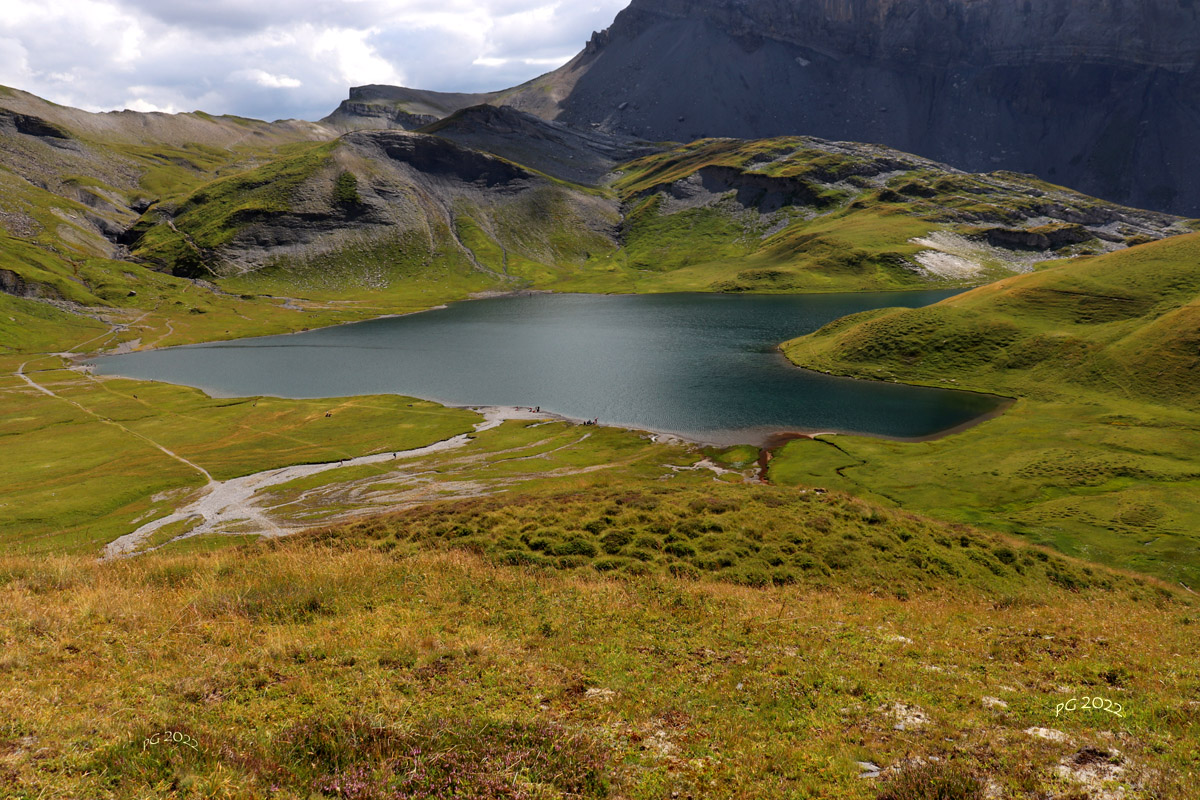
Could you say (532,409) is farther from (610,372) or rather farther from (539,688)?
(539,688)

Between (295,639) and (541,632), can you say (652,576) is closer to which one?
(541,632)

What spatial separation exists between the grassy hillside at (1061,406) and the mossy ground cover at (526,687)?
3359cm

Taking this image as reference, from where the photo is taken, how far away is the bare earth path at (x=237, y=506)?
51.7m

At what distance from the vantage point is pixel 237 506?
5962cm

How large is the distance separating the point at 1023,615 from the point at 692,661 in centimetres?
1574

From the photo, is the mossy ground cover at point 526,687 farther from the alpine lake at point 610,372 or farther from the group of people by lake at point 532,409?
the group of people by lake at point 532,409

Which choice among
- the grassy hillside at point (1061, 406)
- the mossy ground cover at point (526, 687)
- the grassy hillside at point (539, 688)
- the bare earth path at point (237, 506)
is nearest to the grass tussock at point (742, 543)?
the grassy hillside at point (539, 688)

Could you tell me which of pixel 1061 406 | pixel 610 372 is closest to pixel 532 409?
pixel 610 372

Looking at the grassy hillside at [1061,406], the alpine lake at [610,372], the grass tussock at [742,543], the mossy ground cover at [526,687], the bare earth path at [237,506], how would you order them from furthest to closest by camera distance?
the alpine lake at [610,372] < the bare earth path at [237,506] < the grassy hillside at [1061,406] < the grass tussock at [742,543] < the mossy ground cover at [526,687]

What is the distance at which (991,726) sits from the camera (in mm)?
13195

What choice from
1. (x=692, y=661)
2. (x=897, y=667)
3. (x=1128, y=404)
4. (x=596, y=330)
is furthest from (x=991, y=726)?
(x=596, y=330)

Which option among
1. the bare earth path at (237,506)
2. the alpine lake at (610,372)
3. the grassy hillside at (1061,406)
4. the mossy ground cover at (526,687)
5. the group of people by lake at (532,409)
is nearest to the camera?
the mossy ground cover at (526,687)

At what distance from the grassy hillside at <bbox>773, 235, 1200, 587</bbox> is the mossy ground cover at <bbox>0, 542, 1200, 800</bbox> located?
33591 mm

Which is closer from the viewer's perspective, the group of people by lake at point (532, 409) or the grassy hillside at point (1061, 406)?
the grassy hillside at point (1061, 406)
